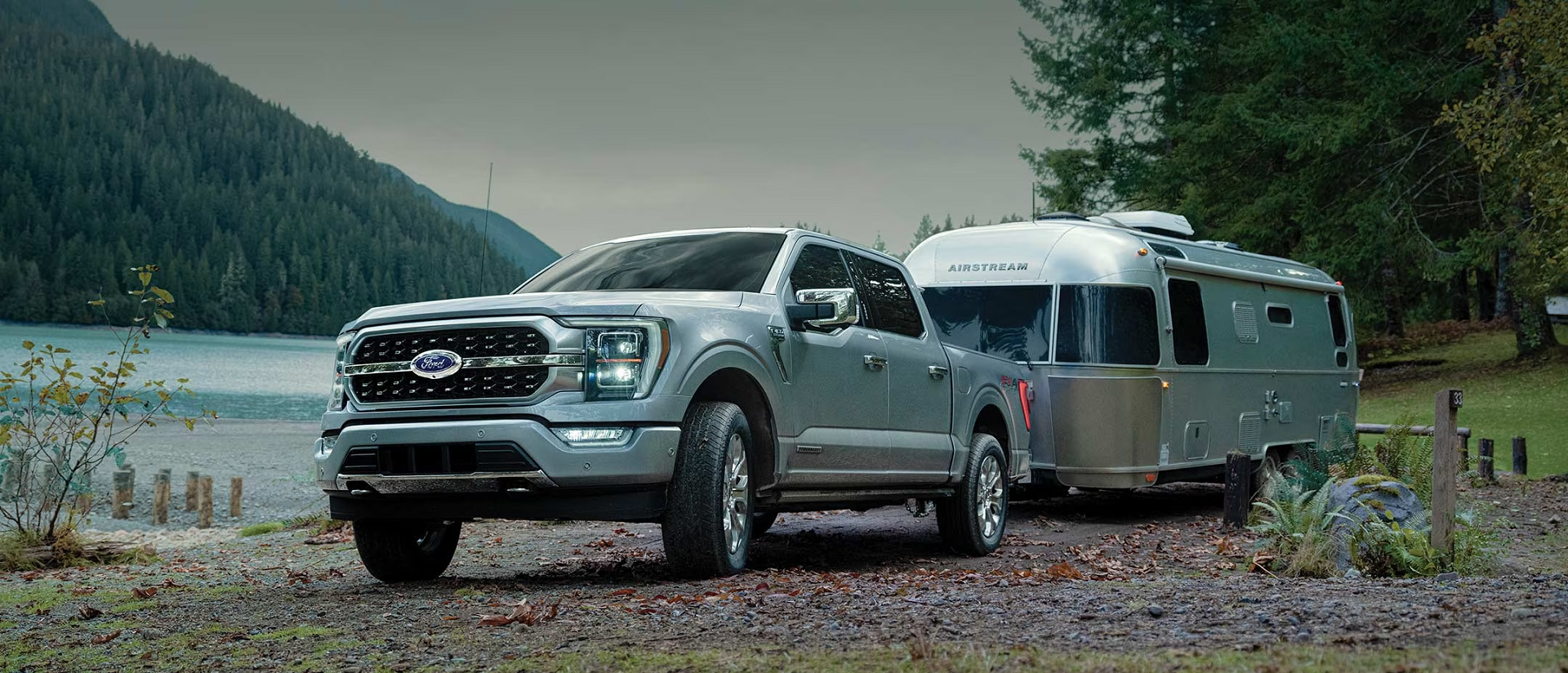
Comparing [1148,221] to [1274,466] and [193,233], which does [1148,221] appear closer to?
[1274,466]

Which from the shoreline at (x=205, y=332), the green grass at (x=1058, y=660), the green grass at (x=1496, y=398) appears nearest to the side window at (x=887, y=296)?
the green grass at (x=1058, y=660)

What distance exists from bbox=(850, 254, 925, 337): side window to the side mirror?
4.32ft

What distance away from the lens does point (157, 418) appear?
55.5 meters

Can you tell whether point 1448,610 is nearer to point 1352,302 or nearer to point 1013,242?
point 1013,242

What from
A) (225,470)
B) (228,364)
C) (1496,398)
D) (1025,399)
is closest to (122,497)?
(225,470)

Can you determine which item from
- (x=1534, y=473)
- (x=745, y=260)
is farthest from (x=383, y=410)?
(x=1534, y=473)

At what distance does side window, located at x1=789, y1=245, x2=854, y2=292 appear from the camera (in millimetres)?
8495

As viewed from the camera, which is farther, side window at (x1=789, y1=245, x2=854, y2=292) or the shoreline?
the shoreline

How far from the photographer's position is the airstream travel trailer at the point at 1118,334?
12.7m

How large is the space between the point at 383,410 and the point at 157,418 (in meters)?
53.8

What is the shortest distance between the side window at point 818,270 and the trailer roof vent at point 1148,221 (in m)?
6.05

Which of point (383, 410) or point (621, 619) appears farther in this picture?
point (383, 410)

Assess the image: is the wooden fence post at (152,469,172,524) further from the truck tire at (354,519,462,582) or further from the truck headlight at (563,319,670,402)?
the truck headlight at (563,319,670,402)

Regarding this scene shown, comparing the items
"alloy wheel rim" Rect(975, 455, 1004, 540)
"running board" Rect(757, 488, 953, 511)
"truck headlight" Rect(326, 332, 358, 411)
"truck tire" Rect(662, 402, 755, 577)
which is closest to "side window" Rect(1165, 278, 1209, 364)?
"alloy wheel rim" Rect(975, 455, 1004, 540)
